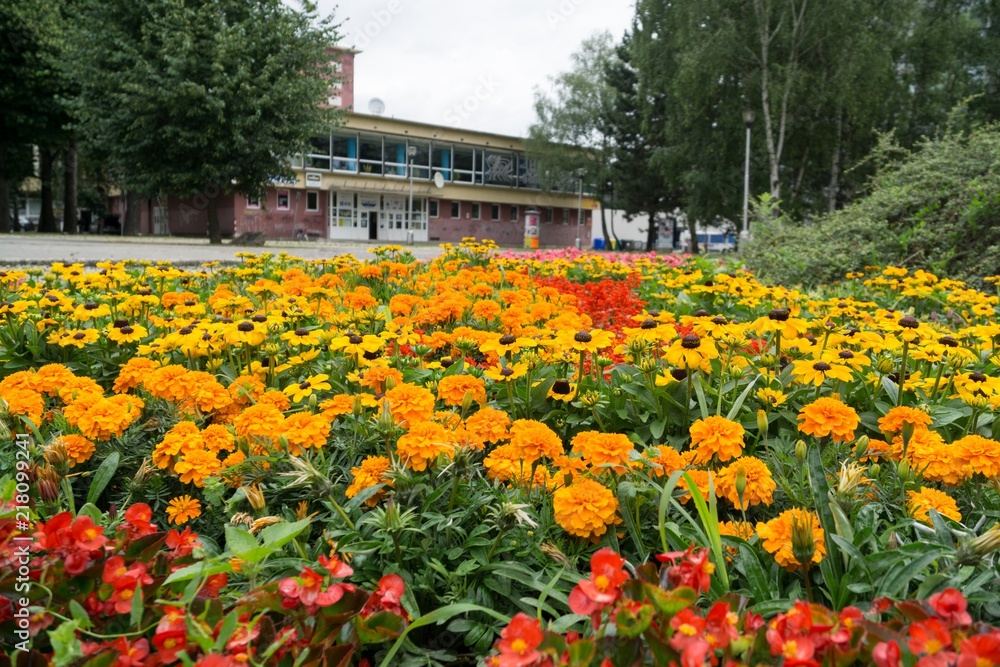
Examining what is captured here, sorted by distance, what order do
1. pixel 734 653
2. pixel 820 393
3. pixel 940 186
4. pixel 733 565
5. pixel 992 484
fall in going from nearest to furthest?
pixel 734 653, pixel 733 565, pixel 992 484, pixel 820 393, pixel 940 186

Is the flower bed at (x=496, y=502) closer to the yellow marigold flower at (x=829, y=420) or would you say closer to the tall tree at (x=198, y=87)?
the yellow marigold flower at (x=829, y=420)

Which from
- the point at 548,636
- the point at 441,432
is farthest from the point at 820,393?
the point at 548,636

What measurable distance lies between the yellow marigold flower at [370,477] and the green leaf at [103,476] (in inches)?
23.4

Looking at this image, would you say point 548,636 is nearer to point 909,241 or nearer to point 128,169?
point 909,241

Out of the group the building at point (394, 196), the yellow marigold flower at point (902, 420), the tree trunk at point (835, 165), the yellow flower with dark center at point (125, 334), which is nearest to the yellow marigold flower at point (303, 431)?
the yellow flower with dark center at point (125, 334)

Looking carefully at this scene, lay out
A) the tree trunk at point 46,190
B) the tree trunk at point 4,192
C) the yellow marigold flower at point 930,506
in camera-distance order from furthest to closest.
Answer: the tree trunk at point 46,190, the tree trunk at point 4,192, the yellow marigold flower at point 930,506

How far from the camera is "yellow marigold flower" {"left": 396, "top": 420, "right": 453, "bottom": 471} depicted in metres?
1.49

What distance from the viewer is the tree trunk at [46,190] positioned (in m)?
25.1

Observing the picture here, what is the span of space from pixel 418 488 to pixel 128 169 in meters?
20.4

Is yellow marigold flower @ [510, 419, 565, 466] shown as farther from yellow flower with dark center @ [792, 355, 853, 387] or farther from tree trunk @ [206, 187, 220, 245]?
tree trunk @ [206, 187, 220, 245]

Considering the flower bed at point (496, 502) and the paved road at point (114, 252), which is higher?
the paved road at point (114, 252)

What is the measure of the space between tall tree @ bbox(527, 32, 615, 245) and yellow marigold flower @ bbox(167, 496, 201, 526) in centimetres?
3319

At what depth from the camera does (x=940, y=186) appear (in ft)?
25.1

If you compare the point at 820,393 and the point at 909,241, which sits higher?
the point at 909,241
